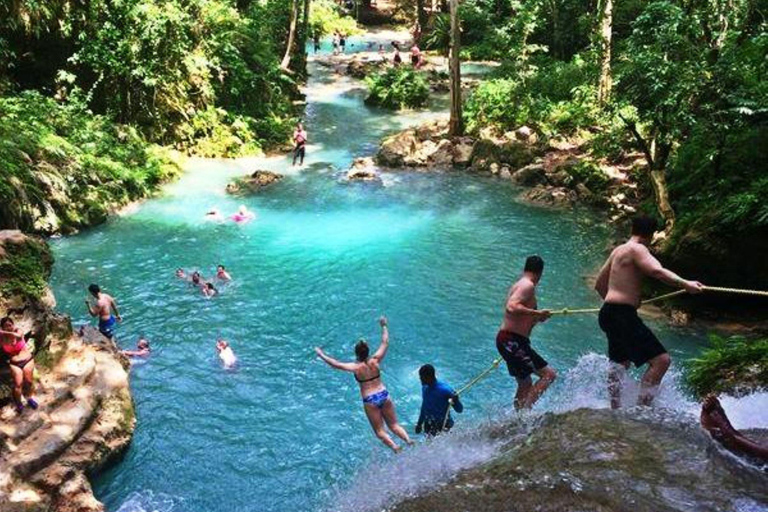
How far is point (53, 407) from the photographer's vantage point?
962 centimetres

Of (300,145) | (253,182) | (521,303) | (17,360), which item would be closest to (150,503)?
(17,360)

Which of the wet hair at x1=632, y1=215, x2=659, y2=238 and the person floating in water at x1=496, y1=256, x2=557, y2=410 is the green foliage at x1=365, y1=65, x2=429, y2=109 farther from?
the wet hair at x1=632, y1=215, x2=659, y2=238

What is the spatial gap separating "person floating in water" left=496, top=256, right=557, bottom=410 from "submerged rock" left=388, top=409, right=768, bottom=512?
1.44 metres

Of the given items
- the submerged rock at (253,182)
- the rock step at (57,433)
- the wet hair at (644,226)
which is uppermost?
the wet hair at (644,226)

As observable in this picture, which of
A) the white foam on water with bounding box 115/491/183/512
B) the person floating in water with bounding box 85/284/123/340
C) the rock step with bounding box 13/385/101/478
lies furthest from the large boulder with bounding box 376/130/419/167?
the white foam on water with bounding box 115/491/183/512

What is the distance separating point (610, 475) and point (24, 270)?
9.27 metres

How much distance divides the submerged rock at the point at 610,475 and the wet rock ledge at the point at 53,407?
5362mm

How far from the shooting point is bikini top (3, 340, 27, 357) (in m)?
9.28

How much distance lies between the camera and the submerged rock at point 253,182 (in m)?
22.4

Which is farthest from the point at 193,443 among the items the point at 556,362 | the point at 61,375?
the point at 556,362

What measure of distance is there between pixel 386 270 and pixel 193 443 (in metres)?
7.36

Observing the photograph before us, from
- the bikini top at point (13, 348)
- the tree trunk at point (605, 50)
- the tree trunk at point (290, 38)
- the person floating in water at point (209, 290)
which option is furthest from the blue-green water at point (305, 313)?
the tree trunk at point (290, 38)

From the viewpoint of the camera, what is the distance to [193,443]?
10562 millimetres

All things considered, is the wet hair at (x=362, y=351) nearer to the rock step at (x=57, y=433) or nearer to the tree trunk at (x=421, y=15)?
the rock step at (x=57, y=433)
